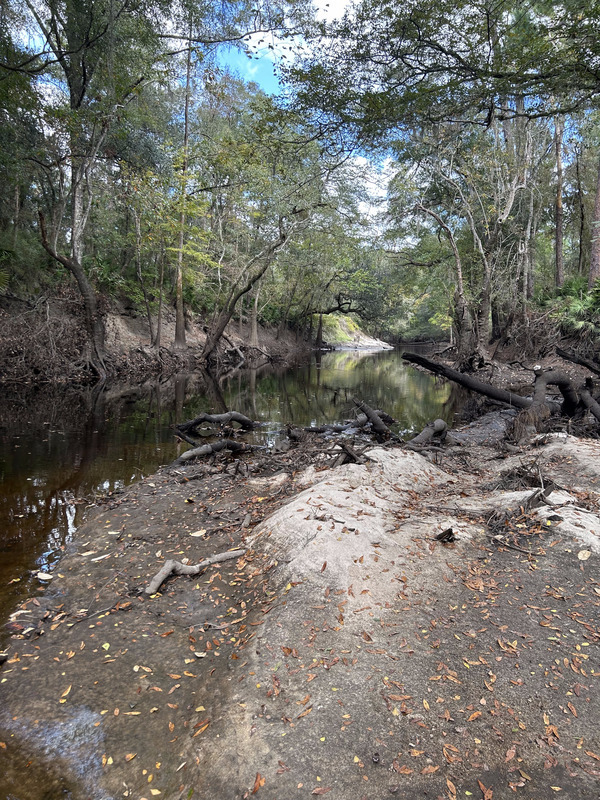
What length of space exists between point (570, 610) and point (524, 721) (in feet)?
3.80

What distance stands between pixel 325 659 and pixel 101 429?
9.00m

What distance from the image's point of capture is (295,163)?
11320 mm

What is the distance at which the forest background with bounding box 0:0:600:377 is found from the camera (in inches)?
244

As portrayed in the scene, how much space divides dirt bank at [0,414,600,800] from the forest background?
5822 millimetres

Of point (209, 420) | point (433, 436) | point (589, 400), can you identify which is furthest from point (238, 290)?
point (589, 400)

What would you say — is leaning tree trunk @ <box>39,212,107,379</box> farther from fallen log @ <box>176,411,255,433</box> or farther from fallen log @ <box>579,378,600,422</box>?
fallen log @ <box>579,378,600,422</box>

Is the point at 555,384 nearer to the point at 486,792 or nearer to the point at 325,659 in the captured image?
the point at 325,659

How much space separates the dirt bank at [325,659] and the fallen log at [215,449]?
2667 mm

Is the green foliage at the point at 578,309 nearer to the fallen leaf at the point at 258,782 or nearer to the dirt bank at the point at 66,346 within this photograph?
the dirt bank at the point at 66,346

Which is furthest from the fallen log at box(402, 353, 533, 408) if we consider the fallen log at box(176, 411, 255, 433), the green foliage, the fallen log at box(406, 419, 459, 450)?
the green foliage

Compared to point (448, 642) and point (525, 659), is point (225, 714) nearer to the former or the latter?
point (448, 642)

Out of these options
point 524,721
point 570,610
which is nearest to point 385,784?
point 524,721

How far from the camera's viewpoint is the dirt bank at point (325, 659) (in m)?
2.23

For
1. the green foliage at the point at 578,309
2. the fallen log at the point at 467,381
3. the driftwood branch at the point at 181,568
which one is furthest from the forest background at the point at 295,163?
the driftwood branch at the point at 181,568
